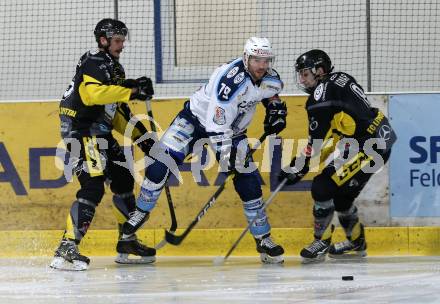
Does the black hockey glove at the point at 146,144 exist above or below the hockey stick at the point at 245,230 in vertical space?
above

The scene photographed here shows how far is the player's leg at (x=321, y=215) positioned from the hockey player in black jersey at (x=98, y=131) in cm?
105

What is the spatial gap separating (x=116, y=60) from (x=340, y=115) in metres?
1.45

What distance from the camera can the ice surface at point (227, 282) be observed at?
18.7 feet

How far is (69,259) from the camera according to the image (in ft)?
23.5

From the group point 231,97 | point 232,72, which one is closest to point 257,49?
point 232,72

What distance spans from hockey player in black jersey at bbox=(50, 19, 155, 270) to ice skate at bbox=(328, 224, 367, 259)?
1201 millimetres

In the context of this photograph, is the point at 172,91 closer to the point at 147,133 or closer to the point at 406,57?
the point at 147,133

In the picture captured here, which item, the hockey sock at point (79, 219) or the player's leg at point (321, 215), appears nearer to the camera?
the hockey sock at point (79, 219)

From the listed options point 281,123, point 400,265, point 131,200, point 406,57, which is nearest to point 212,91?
point 281,123

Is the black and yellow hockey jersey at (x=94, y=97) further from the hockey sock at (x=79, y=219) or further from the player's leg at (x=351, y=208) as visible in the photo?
the player's leg at (x=351, y=208)

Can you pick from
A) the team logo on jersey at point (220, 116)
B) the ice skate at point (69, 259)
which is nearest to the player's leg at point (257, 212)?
the team logo on jersey at point (220, 116)

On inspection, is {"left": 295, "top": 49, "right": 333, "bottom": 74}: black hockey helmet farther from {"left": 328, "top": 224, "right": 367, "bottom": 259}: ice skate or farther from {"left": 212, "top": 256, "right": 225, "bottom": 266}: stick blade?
{"left": 212, "top": 256, "right": 225, "bottom": 266}: stick blade

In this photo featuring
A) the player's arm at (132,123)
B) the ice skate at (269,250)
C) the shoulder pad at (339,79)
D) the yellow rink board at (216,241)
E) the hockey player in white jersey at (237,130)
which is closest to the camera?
the hockey player in white jersey at (237,130)

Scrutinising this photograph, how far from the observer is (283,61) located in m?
8.94
